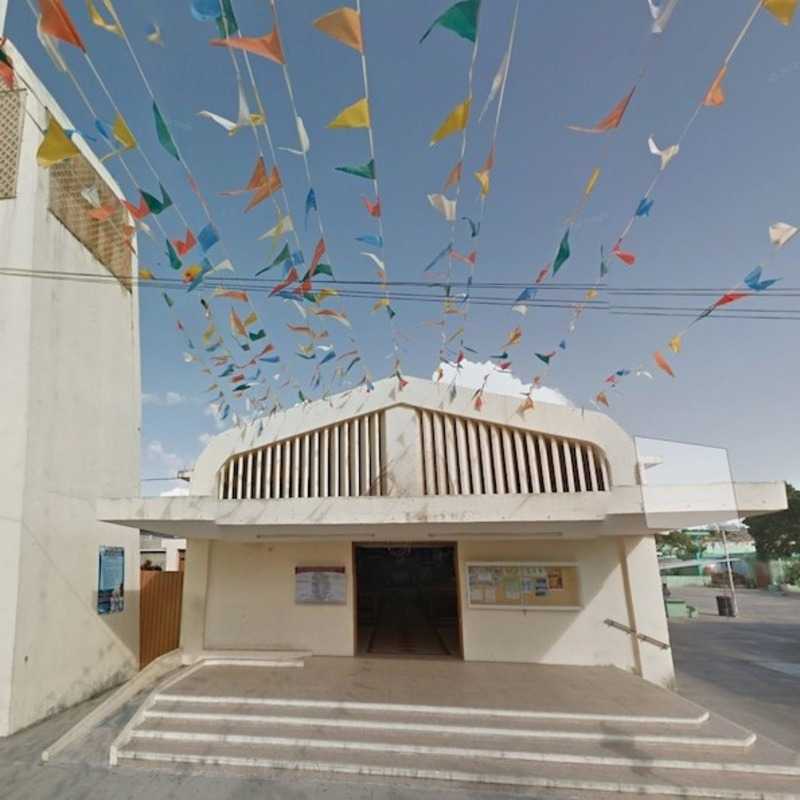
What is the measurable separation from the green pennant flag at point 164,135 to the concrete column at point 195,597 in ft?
25.6

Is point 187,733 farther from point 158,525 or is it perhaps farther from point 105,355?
point 105,355

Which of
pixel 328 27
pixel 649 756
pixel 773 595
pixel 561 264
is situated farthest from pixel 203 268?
pixel 773 595

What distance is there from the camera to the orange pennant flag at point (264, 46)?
8.23 ft

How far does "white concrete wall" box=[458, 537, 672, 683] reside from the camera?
7.99 m

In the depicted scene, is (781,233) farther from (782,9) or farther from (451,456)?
(451,456)

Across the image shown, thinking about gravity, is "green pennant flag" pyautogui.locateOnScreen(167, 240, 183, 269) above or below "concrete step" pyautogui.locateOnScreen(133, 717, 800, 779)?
above

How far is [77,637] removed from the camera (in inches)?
320

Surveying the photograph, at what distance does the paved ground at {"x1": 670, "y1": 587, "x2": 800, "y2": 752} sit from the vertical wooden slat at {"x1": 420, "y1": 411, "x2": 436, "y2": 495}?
526 centimetres

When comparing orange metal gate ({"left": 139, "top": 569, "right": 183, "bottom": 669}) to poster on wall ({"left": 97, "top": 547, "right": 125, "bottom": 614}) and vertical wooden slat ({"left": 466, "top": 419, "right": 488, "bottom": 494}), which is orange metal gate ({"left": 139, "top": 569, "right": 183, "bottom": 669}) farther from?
vertical wooden slat ({"left": 466, "top": 419, "right": 488, "bottom": 494})

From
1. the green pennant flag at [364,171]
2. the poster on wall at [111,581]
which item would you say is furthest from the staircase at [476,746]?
the green pennant flag at [364,171]

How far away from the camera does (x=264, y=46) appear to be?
2545 millimetres

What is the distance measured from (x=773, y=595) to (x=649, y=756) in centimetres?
3088

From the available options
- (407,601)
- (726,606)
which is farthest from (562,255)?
(726,606)

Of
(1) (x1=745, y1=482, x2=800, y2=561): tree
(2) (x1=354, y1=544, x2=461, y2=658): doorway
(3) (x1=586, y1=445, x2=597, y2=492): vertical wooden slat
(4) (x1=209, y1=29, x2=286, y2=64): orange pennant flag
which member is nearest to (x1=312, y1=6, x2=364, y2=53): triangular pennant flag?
(4) (x1=209, y1=29, x2=286, y2=64): orange pennant flag
